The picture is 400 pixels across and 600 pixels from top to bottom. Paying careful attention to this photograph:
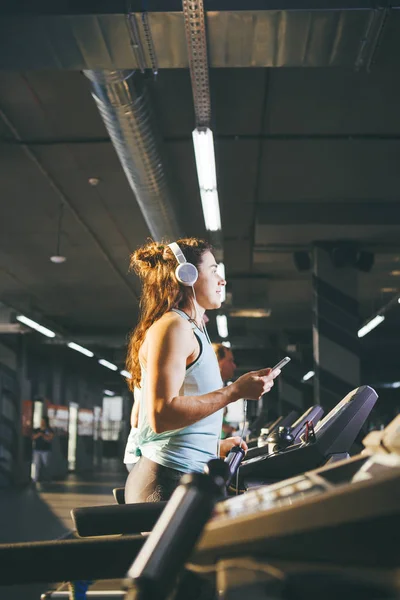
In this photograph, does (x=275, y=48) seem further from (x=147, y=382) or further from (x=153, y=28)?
(x=147, y=382)

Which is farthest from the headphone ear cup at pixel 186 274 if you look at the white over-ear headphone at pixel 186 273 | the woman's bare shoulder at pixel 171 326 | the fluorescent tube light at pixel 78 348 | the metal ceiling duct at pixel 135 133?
the fluorescent tube light at pixel 78 348

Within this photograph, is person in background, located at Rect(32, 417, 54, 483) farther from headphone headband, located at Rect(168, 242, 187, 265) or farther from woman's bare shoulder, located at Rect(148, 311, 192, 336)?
woman's bare shoulder, located at Rect(148, 311, 192, 336)

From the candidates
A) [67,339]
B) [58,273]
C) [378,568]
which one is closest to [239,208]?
[58,273]

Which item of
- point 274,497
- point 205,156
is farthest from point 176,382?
point 205,156

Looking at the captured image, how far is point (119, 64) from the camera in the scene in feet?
12.7

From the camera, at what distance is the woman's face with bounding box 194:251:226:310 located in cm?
192

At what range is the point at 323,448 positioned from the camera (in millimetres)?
1923

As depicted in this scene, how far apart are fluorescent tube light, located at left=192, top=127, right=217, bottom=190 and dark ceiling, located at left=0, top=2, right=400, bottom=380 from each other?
1.61ft

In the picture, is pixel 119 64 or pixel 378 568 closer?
pixel 378 568

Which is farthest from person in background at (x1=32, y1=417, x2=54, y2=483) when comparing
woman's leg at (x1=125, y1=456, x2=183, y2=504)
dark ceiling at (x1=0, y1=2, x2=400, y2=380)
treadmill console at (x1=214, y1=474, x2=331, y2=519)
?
treadmill console at (x1=214, y1=474, x2=331, y2=519)

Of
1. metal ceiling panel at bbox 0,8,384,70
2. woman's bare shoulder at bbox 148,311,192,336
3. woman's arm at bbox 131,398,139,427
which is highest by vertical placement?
metal ceiling panel at bbox 0,8,384,70

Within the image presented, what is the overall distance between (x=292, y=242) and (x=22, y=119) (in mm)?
4373

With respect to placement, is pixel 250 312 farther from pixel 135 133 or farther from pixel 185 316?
pixel 185 316

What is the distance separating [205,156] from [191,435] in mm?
3991
